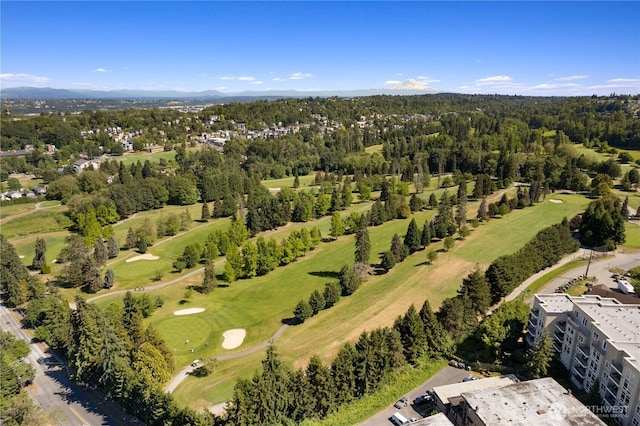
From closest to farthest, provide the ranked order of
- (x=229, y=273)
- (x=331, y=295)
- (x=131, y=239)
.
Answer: (x=331, y=295), (x=229, y=273), (x=131, y=239)

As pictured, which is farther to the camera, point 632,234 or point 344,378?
point 632,234

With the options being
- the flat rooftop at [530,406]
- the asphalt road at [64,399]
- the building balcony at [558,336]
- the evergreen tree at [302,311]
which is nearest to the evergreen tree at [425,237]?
the evergreen tree at [302,311]

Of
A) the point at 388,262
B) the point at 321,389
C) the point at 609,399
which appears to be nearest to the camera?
the point at 609,399

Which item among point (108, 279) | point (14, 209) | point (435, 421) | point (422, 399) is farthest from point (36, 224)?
point (435, 421)

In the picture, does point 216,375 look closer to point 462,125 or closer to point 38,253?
point 38,253

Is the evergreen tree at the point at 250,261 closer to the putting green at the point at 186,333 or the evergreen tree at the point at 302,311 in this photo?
the putting green at the point at 186,333

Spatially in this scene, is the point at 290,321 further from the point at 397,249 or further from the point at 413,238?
the point at 413,238

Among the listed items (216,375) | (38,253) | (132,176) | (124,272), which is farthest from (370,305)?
(132,176)
